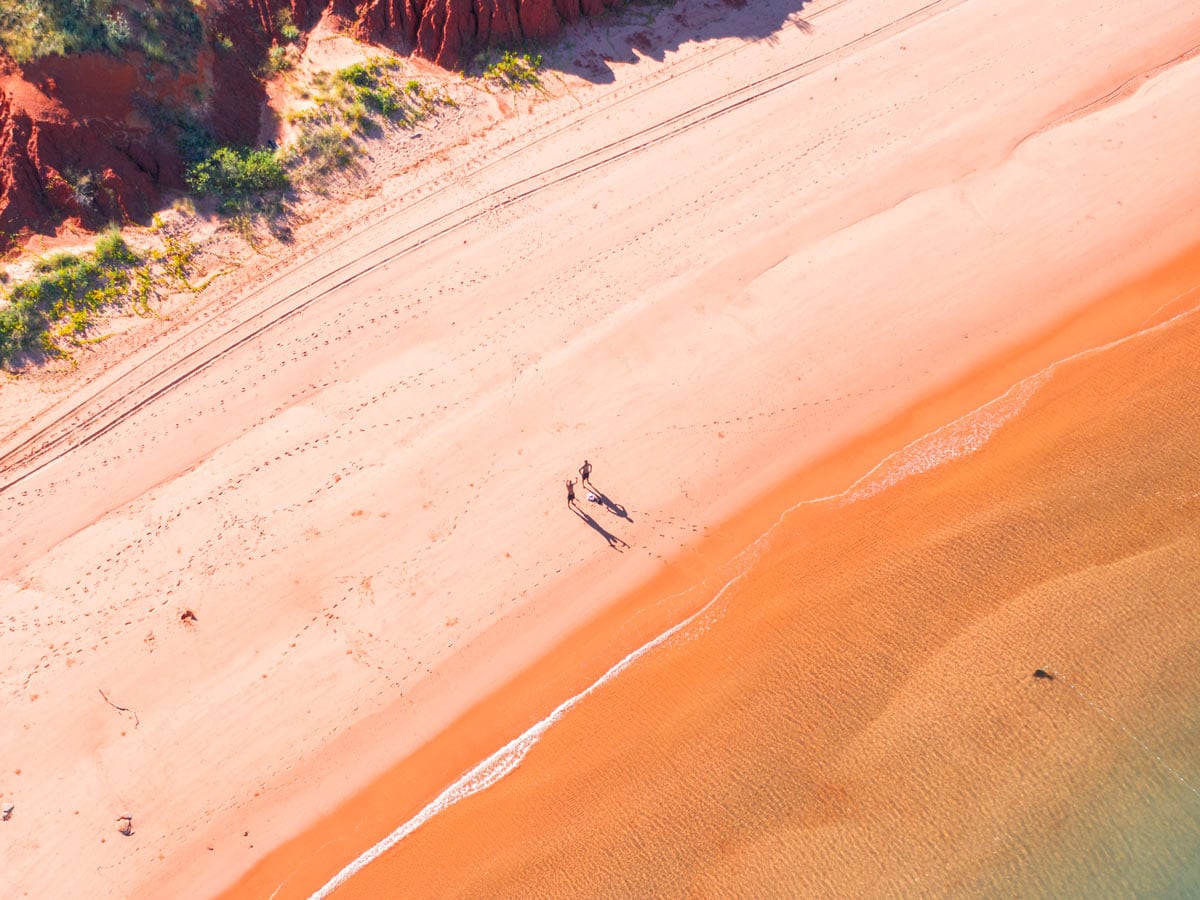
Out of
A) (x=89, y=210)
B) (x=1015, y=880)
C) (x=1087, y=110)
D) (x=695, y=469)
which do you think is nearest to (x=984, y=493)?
(x=695, y=469)

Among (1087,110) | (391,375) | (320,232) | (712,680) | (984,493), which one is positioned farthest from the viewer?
(1087,110)

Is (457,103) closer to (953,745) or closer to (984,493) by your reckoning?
(984,493)

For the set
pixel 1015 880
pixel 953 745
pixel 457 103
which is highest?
pixel 457 103

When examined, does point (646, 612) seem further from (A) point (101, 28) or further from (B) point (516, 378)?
(A) point (101, 28)

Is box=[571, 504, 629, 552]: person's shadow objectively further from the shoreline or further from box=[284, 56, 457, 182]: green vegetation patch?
box=[284, 56, 457, 182]: green vegetation patch

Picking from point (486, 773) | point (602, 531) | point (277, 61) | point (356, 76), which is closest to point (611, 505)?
point (602, 531)

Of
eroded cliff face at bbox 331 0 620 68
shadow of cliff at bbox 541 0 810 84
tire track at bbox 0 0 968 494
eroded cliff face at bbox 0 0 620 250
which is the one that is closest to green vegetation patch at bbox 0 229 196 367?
eroded cliff face at bbox 0 0 620 250
